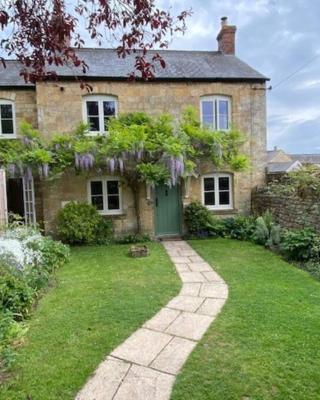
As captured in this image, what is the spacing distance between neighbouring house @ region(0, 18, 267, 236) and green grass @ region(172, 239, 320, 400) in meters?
4.85

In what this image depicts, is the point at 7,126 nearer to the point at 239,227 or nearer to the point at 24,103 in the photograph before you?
the point at 24,103

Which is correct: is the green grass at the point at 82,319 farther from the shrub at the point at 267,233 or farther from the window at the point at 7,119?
the window at the point at 7,119

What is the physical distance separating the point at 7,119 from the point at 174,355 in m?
8.78

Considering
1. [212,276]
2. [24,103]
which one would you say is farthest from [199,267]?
[24,103]

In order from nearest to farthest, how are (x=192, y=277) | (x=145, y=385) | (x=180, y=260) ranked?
(x=145, y=385) < (x=192, y=277) < (x=180, y=260)

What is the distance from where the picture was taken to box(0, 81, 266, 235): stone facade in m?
9.29

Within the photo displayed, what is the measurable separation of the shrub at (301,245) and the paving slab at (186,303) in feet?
9.86

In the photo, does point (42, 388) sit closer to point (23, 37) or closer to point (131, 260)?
point (23, 37)

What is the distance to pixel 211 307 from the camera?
4.39 meters

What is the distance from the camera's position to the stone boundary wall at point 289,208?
7254 millimetres

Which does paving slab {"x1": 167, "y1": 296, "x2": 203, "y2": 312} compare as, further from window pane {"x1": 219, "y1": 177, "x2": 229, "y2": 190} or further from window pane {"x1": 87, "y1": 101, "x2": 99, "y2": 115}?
window pane {"x1": 87, "y1": 101, "x2": 99, "y2": 115}

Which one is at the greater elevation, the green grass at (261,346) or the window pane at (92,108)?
the window pane at (92,108)

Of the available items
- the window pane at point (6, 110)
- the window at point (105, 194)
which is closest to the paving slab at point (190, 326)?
the window at point (105, 194)

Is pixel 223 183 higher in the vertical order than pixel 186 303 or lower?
higher
